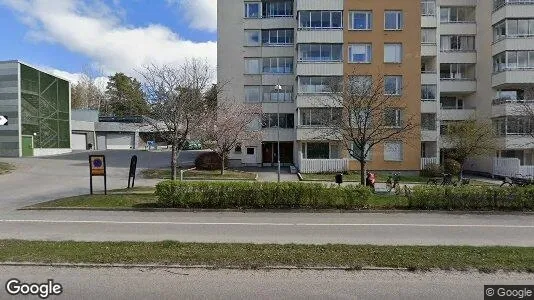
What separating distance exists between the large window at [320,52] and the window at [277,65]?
415 cm

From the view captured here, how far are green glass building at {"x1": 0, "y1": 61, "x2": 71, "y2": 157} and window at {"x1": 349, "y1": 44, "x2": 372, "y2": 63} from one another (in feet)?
109

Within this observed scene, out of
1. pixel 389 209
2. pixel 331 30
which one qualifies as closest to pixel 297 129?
pixel 331 30

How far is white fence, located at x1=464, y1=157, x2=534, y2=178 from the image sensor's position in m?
27.5

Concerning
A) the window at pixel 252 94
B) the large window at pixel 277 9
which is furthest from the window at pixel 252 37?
the window at pixel 252 94

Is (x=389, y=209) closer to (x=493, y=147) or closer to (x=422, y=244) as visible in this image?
(x=422, y=244)

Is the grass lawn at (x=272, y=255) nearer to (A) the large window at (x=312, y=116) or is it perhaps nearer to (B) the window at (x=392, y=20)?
(A) the large window at (x=312, y=116)

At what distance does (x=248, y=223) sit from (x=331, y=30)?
78.7 ft

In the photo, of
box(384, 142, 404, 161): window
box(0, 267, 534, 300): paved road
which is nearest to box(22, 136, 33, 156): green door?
box(384, 142, 404, 161): window

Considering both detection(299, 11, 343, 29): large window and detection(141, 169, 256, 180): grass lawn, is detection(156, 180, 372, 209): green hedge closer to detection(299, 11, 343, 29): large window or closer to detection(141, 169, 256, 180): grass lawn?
detection(141, 169, 256, 180): grass lawn

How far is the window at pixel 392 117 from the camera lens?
2207 cm

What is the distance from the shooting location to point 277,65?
3478 cm

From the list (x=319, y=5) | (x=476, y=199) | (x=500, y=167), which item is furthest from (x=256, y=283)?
(x=500, y=167)

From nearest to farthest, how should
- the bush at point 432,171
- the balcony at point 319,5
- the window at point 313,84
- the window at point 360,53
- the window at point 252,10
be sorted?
the bush at point 432,171
the balcony at point 319,5
the window at point 360,53
the window at point 313,84
the window at point 252,10

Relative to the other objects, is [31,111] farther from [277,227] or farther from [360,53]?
[277,227]
